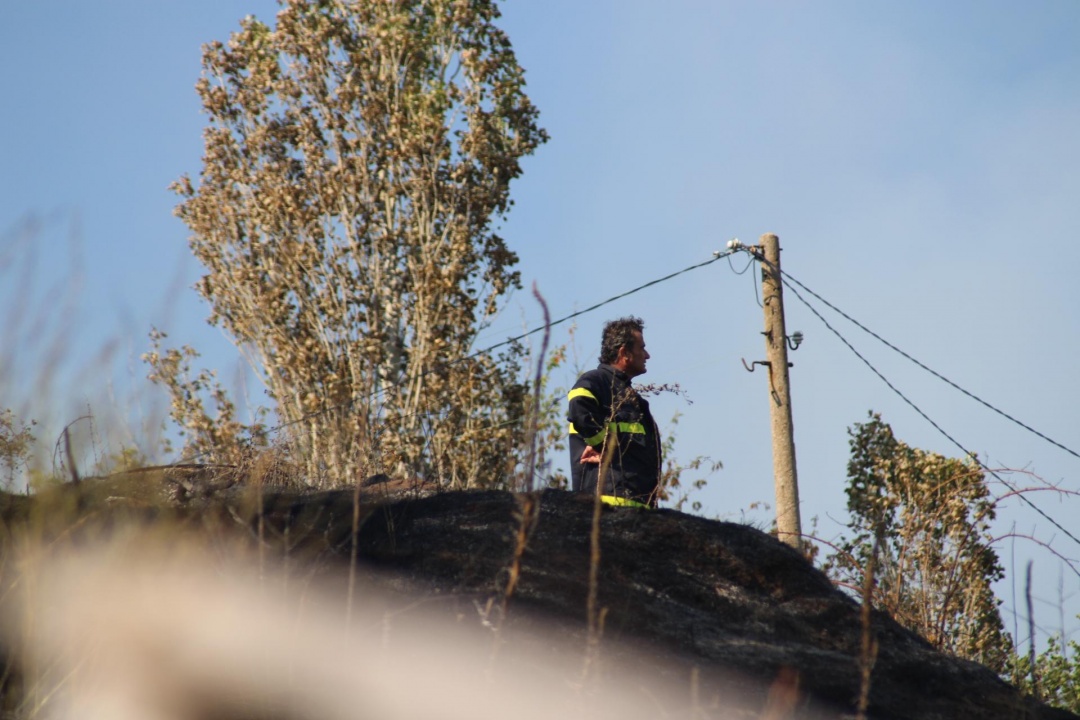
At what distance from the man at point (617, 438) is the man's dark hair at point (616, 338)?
93mm

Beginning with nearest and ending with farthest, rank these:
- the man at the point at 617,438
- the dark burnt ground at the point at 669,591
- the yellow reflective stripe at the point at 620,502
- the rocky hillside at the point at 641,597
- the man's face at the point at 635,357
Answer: the rocky hillside at the point at 641,597, the dark burnt ground at the point at 669,591, the yellow reflective stripe at the point at 620,502, the man at the point at 617,438, the man's face at the point at 635,357

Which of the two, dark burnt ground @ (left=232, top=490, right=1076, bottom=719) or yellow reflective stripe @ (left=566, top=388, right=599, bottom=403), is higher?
yellow reflective stripe @ (left=566, top=388, right=599, bottom=403)

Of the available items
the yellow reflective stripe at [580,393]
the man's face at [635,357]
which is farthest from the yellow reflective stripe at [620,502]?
the man's face at [635,357]

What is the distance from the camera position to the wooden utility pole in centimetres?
1191

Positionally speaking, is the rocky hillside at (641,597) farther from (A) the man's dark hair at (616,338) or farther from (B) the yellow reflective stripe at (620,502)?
(A) the man's dark hair at (616,338)

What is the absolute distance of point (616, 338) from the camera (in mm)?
6168

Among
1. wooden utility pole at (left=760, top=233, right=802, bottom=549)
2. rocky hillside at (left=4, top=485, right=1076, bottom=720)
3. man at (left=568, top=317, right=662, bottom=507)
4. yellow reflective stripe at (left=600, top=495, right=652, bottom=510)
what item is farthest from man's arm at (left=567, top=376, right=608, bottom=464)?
wooden utility pole at (left=760, top=233, right=802, bottom=549)

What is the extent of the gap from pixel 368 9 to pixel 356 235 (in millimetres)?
3505

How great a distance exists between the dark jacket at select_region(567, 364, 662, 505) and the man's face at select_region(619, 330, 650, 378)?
0.52 ft

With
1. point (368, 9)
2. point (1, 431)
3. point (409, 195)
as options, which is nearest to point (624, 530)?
point (1, 431)

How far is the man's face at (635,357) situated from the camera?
242 inches

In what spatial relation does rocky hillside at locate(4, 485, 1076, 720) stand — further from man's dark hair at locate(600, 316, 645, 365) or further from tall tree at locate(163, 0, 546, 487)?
tall tree at locate(163, 0, 546, 487)

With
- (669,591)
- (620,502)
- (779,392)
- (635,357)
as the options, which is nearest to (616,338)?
(635,357)

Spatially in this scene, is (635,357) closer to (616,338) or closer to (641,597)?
(616,338)
